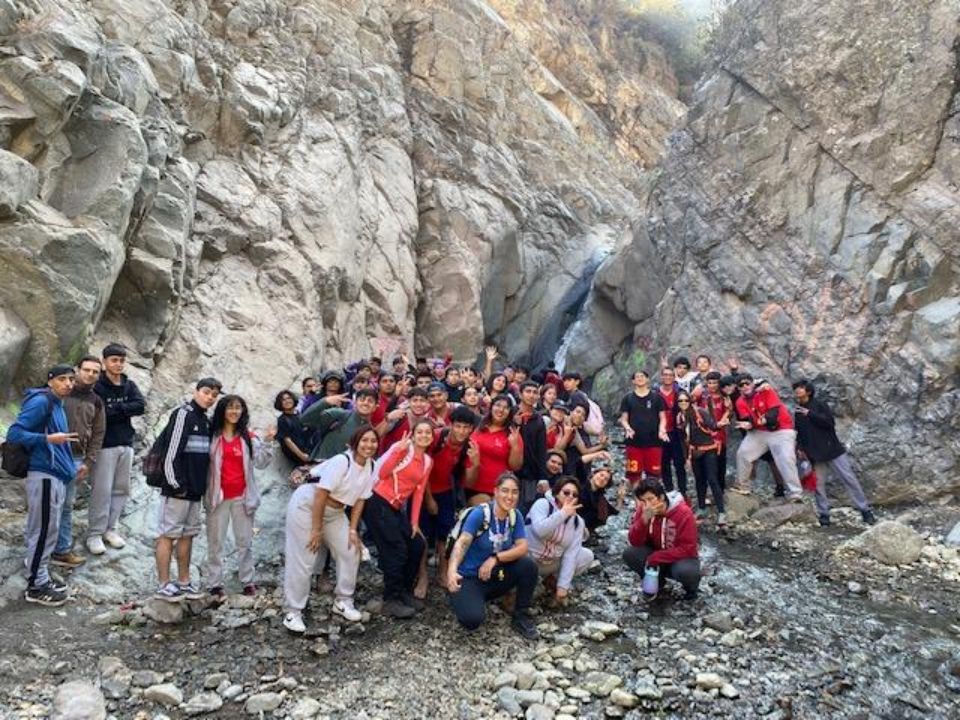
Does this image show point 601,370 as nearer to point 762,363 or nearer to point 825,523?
point 762,363

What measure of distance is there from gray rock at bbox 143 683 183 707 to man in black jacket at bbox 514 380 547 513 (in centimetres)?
402

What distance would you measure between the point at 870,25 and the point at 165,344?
15.2 m

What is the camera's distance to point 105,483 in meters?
7.23

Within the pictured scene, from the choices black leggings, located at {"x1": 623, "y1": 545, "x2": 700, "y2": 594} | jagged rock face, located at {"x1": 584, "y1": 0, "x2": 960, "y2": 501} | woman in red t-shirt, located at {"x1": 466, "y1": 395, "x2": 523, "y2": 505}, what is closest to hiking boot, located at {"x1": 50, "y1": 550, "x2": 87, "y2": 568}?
woman in red t-shirt, located at {"x1": 466, "y1": 395, "x2": 523, "y2": 505}

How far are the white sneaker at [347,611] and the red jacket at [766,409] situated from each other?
22.2 ft

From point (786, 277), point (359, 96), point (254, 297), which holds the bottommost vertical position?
point (254, 297)

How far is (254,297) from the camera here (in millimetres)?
13375

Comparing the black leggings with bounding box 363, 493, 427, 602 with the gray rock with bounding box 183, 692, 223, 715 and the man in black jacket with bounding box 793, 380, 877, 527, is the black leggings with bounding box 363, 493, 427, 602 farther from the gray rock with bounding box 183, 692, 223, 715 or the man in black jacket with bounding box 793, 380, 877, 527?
the man in black jacket with bounding box 793, 380, 877, 527

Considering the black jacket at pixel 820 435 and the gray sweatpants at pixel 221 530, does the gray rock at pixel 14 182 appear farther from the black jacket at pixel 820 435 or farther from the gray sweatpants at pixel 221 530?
the black jacket at pixel 820 435

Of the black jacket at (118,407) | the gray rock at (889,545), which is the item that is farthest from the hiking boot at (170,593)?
the gray rock at (889,545)

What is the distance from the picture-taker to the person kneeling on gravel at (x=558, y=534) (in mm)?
6922

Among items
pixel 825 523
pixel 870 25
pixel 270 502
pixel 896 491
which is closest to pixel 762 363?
pixel 896 491

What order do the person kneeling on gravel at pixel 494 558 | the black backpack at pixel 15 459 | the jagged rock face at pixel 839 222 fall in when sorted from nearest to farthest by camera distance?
the black backpack at pixel 15 459 → the person kneeling on gravel at pixel 494 558 → the jagged rock face at pixel 839 222

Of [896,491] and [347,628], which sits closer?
[347,628]
